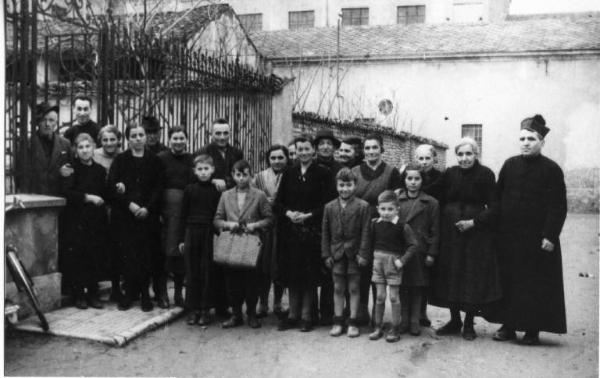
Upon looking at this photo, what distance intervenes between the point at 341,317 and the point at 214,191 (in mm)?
1605

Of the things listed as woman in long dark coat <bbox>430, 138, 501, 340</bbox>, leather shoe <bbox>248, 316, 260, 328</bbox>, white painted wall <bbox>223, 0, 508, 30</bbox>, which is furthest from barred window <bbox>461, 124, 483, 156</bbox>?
leather shoe <bbox>248, 316, 260, 328</bbox>

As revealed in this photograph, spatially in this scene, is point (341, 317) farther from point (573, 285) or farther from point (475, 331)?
point (573, 285)

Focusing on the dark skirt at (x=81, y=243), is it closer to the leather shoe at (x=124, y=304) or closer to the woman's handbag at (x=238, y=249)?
the leather shoe at (x=124, y=304)

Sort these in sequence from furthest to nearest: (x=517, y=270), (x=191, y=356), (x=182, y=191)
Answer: (x=182, y=191) < (x=517, y=270) < (x=191, y=356)

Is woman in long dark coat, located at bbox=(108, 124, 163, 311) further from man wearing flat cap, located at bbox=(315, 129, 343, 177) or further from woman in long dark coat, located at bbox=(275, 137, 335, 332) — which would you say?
man wearing flat cap, located at bbox=(315, 129, 343, 177)

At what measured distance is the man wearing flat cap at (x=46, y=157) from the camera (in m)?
5.52

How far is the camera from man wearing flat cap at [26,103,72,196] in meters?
5.52

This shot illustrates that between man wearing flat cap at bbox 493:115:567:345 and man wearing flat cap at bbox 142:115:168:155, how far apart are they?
3.42 metres

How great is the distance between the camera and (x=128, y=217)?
555cm

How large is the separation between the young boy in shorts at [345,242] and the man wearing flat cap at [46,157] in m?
2.52

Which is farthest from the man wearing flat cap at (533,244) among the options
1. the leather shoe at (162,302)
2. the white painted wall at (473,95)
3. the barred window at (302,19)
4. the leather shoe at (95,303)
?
the barred window at (302,19)

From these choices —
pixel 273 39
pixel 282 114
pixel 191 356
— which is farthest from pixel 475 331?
pixel 273 39

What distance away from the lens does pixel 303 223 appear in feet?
17.4

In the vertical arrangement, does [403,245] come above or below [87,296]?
above
